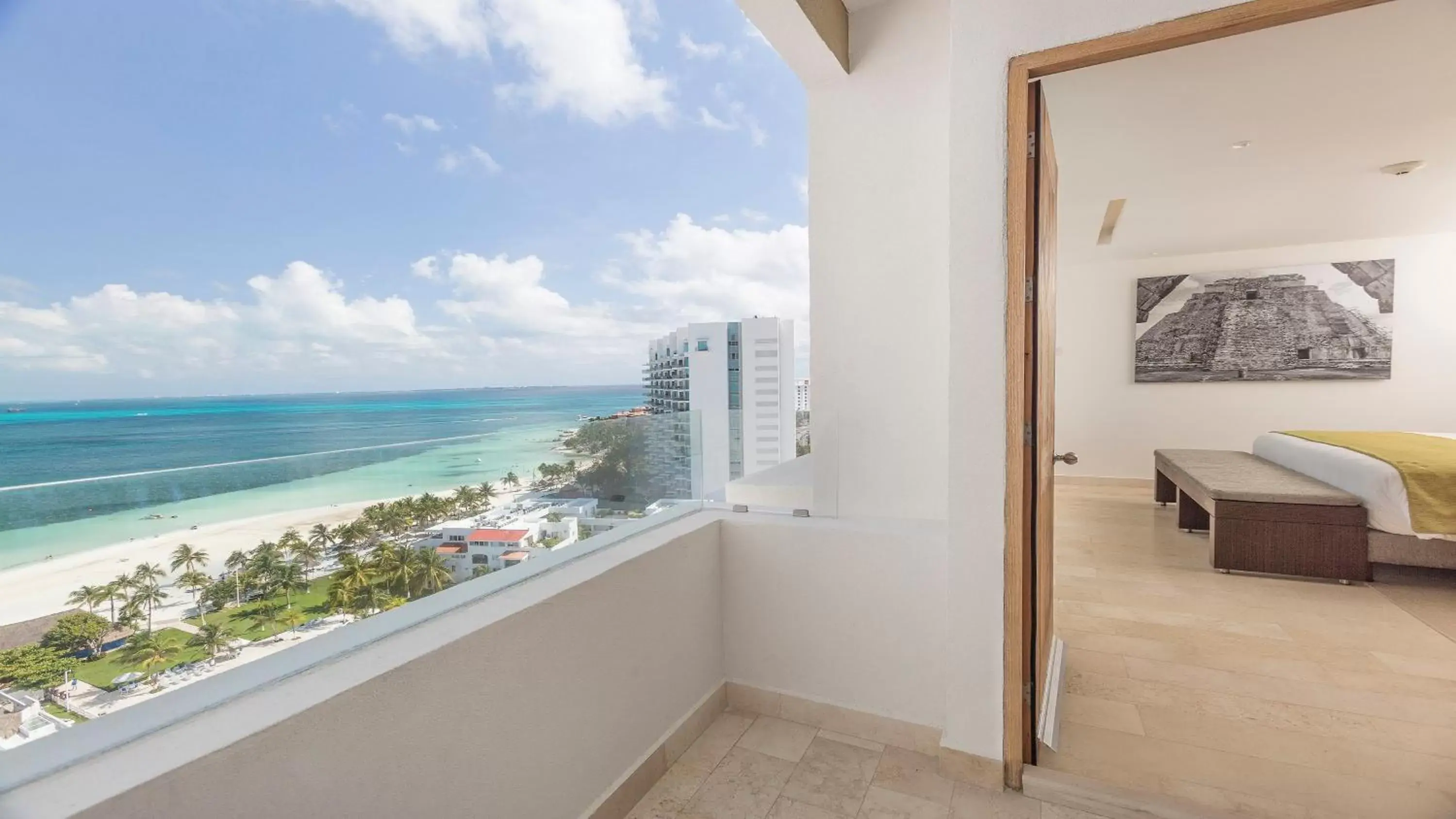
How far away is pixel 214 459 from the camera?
1.02m

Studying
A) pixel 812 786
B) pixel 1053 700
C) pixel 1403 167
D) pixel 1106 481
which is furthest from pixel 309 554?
pixel 1106 481

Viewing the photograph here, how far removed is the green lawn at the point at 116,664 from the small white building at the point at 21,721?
5cm

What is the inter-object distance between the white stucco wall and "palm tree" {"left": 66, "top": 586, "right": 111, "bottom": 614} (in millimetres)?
1851

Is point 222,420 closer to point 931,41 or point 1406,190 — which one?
point 931,41

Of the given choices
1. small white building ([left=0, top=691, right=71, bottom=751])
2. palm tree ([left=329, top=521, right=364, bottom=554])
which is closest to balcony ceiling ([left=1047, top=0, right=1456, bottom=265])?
palm tree ([left=329, top=521, right=364, bottom=554])

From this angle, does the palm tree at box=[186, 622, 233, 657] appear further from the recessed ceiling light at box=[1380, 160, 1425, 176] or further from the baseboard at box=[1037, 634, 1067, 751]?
the recessed ceiling light at box=[1380, 160, 1425, 176]

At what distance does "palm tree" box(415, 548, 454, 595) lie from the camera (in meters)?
1.46

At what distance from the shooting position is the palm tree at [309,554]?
1165mm

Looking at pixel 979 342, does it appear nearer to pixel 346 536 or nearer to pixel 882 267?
pixel 882 267

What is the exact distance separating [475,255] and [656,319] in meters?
1.27

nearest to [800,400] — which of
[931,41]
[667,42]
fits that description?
[931,41]

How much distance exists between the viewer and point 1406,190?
13.5 feet

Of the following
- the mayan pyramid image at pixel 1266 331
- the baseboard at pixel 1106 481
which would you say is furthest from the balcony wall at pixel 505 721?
the mayan pyramid image at pixel 1266 331

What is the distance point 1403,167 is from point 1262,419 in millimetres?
2943
